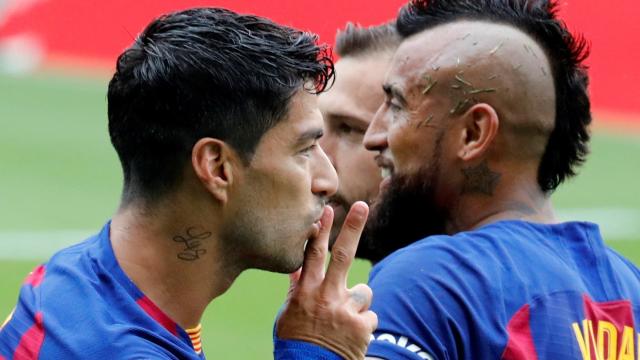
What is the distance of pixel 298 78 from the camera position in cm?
365

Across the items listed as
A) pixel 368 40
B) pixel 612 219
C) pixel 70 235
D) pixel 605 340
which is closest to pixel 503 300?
pixel 605 340

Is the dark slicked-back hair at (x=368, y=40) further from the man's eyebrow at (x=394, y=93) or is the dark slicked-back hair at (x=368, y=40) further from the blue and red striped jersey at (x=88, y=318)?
the blue and red striped jersey at (x=88, y=318)

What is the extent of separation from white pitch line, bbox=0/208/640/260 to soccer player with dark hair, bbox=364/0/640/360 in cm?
→ 791

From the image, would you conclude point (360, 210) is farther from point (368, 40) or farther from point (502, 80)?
point (368, 40)

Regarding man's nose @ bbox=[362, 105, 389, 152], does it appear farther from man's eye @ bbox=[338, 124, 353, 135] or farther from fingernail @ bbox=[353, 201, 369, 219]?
fingernail @ bbox=[353, 201, 369, 219]

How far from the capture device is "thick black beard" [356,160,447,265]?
4414mm

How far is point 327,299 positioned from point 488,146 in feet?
3.23

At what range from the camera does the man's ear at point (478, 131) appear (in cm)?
428

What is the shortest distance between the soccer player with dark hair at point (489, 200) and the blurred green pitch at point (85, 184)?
16.2 feet

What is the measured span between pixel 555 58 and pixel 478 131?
39cm

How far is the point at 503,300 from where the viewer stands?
387 centimetres

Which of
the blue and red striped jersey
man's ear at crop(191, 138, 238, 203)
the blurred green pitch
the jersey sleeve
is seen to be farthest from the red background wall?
the blue and red striped jersey

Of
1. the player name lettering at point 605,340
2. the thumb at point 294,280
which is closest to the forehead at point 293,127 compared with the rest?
the thumb at point 294,280

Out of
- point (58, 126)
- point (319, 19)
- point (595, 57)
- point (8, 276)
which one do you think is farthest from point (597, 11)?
point (8, 276)
